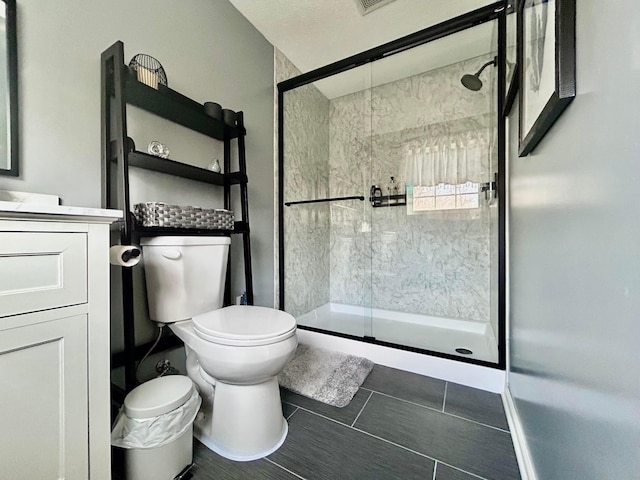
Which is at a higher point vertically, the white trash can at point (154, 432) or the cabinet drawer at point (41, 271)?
the cabinet drawer at point (41, 271)

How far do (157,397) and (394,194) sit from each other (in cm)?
221

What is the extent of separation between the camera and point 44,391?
59 cm

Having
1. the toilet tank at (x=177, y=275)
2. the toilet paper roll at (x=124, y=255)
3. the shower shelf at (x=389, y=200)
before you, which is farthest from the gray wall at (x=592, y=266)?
the shower shelf at (x=389, y=200)

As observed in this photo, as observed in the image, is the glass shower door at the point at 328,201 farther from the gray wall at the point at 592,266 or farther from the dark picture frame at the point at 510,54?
the gray wall at the point at 592,266

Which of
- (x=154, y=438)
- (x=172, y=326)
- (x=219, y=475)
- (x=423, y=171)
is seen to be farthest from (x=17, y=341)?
(x=423, y=171)

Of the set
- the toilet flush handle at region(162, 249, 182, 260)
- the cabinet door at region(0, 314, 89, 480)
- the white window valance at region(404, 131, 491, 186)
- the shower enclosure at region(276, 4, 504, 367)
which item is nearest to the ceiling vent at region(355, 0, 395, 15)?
the shower enclosure at region(276, 4, 504, 367)

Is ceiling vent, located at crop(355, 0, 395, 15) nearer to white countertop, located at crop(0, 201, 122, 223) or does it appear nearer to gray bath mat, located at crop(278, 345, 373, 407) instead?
white countertop, located at crop(0, 201, 122, 223)

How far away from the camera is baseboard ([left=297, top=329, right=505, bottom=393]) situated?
1.35 m

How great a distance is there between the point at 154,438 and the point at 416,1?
2.43 m

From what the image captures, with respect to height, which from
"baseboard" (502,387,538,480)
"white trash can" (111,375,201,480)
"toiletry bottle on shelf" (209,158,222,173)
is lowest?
"baseboard" (502,387,538,480)

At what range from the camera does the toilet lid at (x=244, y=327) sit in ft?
2.87

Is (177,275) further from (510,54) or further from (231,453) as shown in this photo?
(510,54)

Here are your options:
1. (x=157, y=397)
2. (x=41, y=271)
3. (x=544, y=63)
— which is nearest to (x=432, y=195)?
(x=544, y=63)

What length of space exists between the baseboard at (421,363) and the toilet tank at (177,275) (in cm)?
94
